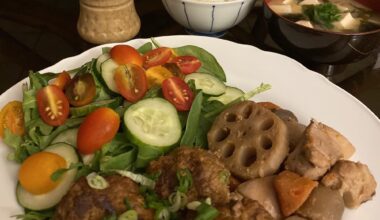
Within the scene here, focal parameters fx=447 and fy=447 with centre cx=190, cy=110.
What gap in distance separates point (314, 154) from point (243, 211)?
49 centimetres

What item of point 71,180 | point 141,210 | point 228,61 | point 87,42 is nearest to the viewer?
point 141,210

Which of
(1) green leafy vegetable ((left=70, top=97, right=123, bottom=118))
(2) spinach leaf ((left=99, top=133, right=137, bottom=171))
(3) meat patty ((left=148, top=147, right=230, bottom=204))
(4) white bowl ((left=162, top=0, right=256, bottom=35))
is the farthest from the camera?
(4) white bowl ((left=162, top=0, right=256, bottom=35))

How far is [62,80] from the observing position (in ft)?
8.84

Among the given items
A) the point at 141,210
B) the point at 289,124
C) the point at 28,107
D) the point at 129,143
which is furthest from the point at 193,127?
the point at 28,107

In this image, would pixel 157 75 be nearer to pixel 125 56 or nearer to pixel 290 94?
pixel 125 56

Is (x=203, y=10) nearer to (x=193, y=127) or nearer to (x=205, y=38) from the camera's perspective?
(x=205, y=38)

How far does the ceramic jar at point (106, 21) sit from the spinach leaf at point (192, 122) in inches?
39.1

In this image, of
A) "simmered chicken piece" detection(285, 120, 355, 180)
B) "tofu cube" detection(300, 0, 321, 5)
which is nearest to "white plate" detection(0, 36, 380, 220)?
"simmered chicken piece" detection(285, 120, 355, 180)

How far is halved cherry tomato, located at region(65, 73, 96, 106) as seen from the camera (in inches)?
102

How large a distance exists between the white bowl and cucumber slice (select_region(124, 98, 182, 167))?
0.93 m

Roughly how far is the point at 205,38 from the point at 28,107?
4.44 feet

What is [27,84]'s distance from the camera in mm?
2777

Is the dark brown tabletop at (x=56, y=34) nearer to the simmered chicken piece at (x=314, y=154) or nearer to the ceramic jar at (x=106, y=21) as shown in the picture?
the ceramic jar at (x=106, y=21)

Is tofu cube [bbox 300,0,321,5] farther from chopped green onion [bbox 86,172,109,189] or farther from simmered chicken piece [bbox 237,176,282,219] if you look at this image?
chopped green onion [bbox 86,172,109,189]
